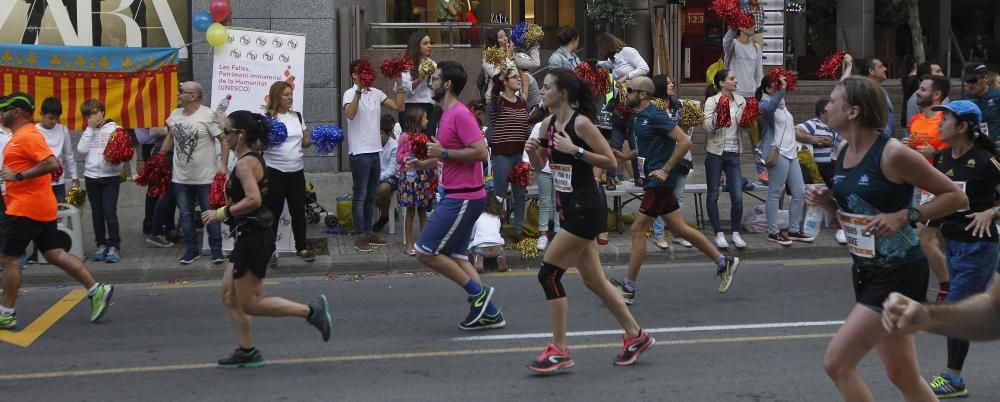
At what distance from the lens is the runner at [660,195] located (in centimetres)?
A: 889

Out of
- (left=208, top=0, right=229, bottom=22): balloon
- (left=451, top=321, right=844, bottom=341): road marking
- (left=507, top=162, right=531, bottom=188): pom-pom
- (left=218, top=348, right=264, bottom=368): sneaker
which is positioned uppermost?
(left=208, top=0, right=229, bottom=22): balloon

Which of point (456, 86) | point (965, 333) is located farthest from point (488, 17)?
point (965, 333)

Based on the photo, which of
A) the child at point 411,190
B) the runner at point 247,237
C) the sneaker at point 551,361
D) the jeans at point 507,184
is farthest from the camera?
the jeans at point 507,184

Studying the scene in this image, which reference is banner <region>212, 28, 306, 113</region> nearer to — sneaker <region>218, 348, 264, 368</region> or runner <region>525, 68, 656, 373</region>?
sneaker <region>218, 348, 264, 368</region>

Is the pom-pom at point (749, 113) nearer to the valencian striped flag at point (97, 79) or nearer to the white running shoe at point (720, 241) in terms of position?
the white running shoe at point (720, 241)

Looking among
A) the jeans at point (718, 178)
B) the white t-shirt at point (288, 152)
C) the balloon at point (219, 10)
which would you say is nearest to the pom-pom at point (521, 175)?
the jeans at point (718, 178)

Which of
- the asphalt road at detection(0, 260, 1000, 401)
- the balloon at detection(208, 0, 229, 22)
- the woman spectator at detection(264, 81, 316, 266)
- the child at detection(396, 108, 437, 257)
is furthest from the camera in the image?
the balloon at detection(208, 0, 229, 22)

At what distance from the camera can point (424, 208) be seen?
37.0ft

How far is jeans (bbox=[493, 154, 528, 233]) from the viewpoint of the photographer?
38.1 feet

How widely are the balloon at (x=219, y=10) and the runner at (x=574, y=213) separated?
6493 mm

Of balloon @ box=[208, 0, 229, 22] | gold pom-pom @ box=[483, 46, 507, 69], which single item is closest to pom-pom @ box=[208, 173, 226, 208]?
gold pom-pom @ box=[483, 46, 507, 69]

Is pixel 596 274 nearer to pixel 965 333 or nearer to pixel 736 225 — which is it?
pixel 965 333

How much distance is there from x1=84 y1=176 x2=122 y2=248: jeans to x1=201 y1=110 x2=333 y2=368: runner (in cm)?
444

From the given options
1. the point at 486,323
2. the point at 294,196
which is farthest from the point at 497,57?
the point at 486,323
